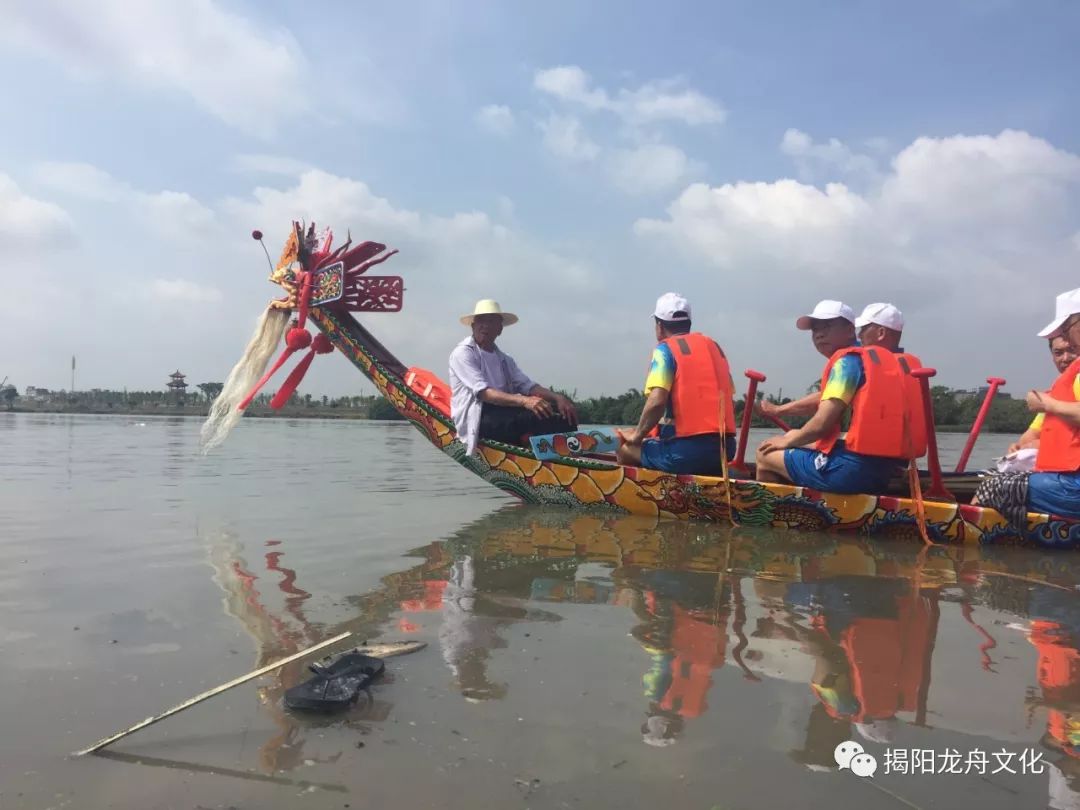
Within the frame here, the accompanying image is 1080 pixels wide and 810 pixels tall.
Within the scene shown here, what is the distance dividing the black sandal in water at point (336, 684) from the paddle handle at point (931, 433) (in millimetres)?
3805

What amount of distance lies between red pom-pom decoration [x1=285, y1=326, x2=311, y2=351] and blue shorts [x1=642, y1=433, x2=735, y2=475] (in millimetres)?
3904

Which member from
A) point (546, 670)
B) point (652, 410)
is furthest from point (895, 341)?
point (546, 670)

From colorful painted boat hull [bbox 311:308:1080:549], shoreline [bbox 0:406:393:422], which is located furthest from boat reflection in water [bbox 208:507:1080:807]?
shoreline [bbox 0:406:393:422]

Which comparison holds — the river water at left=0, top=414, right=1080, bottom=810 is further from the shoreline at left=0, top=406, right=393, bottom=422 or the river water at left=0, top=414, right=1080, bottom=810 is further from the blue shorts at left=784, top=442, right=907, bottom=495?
the shoreline at left=0, top=406, right=393, bottom=422

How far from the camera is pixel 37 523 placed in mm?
4934

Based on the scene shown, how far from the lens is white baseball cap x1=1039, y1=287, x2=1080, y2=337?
13.9 feet

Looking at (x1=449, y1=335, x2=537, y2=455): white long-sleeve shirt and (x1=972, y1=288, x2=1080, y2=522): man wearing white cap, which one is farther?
(x1=449, y1=335, x2=537, y2=455): white long-sleeve shirt

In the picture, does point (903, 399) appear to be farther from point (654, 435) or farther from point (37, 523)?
point (37, 523)

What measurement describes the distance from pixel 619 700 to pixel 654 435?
4.02 metres

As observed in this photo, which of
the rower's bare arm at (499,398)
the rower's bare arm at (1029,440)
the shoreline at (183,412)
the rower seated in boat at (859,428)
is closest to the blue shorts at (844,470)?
the rower seated in boat at (859,428)

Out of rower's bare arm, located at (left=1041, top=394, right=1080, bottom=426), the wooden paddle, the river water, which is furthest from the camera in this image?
rower's bare arm, located at (left=1041, top=394, right=1080, bottom=426)

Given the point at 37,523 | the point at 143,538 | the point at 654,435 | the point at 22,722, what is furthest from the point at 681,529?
the point at 37,523

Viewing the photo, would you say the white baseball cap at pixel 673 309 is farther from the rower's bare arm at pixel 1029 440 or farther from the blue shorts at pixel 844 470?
the rower's bare arm at pixel 1029 440

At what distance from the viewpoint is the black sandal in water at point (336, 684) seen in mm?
1916
